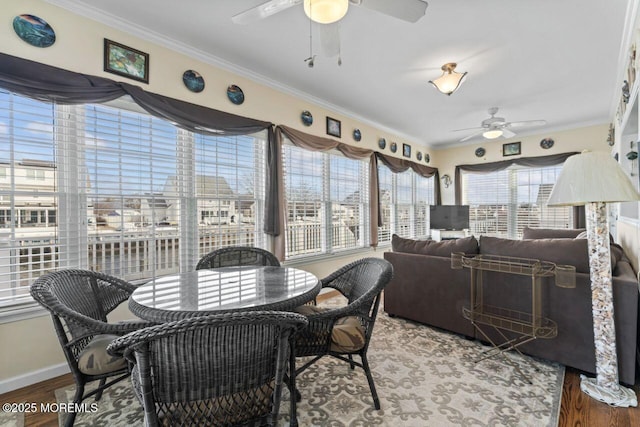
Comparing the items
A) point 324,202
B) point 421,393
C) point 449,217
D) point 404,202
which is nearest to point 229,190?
point 324,202

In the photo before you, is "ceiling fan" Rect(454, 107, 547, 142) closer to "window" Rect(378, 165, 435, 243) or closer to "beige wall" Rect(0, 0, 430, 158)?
"window" Rect(378, 165, 435, 243)

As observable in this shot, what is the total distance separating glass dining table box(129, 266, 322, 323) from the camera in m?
1.37

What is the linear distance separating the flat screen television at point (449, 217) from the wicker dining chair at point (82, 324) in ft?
19.4

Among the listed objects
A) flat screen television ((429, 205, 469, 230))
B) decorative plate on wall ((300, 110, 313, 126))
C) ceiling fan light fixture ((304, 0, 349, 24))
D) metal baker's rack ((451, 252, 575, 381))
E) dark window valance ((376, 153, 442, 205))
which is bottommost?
metal baker's rack ((451, 252, 575, 381))

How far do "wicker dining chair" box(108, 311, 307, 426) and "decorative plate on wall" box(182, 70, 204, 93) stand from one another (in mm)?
2504

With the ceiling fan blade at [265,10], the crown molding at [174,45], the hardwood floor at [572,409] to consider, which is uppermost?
the crown molding at [174,45]

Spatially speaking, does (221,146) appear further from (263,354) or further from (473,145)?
(473,145)

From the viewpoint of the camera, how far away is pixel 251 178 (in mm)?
3365

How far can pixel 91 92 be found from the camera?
2.17 m

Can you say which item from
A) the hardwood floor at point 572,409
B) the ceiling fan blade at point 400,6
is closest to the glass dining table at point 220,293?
the hardwood floor at point 572,409

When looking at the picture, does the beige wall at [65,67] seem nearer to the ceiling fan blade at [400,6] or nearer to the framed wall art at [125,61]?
the framed wall art at [125,61]

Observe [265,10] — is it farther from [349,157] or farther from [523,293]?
[349,157]

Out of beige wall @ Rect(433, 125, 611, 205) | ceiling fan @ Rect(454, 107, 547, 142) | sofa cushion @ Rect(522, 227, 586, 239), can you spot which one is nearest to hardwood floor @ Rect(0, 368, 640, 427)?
sofa cushion @ Rect(522, 227, 586, 239)

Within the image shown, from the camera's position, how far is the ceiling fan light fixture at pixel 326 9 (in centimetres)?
162
